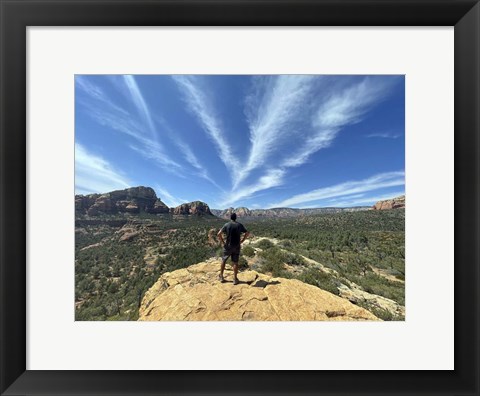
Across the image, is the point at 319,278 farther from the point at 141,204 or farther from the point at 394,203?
the point at 141,204

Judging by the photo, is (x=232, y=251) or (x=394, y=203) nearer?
(x=232, y=251)

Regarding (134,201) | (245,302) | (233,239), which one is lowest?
(245,302)

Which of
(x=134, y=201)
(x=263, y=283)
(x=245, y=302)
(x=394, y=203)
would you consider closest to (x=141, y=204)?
(x=134, y=201)

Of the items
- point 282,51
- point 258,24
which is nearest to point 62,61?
point 258,24

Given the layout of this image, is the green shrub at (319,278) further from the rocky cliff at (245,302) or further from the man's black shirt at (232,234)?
the man's black shirt at (232,234)

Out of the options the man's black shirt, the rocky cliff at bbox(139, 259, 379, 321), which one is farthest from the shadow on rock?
the man's black shirt

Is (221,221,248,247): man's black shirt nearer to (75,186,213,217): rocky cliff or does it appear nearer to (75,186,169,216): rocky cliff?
(75,186,213,217): rocky cliff
